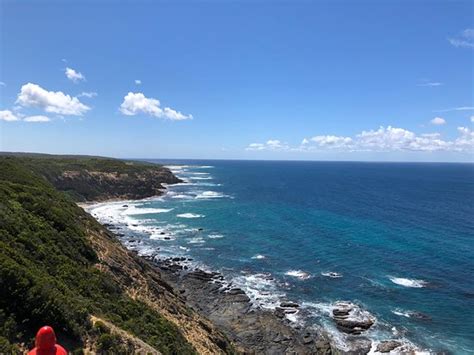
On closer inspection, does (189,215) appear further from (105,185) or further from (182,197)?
(105,185)

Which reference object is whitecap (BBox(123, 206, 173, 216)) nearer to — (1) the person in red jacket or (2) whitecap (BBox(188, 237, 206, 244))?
(2) whitecap (BBox(188, 237, 206, 244))

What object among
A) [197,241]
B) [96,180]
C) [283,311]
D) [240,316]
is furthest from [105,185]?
[283,311]

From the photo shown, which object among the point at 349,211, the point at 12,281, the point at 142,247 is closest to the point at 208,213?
the point at 142,247

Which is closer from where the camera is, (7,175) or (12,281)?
(12,281)

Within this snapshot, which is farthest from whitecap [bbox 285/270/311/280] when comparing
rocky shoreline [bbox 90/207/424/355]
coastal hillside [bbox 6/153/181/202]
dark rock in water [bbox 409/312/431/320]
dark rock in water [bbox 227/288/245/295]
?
coastal hillside [bbox 6/153/181/202]

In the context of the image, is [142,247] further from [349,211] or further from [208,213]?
[349,211]
